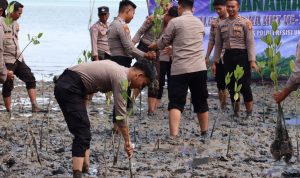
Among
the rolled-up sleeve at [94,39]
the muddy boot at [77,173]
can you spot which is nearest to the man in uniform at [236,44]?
the rolled-up sleeve at [94,39]

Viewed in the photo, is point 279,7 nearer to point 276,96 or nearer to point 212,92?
point 212,92

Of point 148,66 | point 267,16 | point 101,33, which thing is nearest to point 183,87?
point 148,66

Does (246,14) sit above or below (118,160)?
above

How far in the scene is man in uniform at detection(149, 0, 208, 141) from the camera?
864cm

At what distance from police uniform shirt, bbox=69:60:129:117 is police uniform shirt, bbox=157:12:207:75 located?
2094 millimetres

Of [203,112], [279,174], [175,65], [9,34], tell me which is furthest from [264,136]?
[9,34]

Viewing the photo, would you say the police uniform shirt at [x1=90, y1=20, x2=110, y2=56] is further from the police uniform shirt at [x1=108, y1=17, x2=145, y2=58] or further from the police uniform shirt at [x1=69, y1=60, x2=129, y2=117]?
the police uniform shirt at [x1=69, y1=60, x2=129, y2=117]

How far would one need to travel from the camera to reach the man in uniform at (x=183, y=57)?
864 centimetres

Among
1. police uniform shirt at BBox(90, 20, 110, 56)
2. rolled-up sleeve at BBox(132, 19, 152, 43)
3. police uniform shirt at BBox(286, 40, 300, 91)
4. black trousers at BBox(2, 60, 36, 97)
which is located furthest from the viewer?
police uniform shirt at BBox(90, 20, 110, 56)

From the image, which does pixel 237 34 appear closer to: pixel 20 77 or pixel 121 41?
pixel 121 41

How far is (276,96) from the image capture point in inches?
288

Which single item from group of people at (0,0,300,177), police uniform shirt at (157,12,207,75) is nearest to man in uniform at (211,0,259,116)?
group of people at (0,0,300,177)

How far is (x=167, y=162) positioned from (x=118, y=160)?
19.4 inches

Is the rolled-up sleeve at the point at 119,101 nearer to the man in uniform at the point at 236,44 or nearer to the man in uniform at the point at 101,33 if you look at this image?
the man in uniform at the point at 236,44
